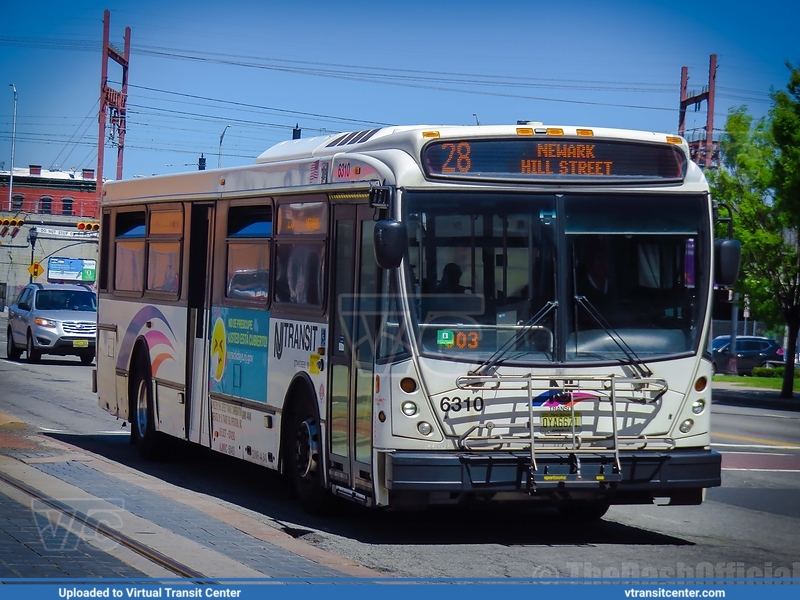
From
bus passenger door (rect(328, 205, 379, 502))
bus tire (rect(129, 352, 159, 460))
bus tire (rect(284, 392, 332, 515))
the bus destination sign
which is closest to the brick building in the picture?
bus tire (rect(129, 352, 159, 460))

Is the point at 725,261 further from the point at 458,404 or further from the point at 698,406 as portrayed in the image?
the point at 458,404

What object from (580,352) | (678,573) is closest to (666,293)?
(580,352)

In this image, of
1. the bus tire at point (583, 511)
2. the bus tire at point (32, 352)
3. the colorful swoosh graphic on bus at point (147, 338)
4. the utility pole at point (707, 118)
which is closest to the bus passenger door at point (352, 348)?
the bus tire at point (583, 511)

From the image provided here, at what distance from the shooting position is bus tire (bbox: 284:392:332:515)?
1006cm

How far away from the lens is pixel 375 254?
8781mm

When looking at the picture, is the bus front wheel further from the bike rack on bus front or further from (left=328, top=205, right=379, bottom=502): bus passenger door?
the bike rack on bus front

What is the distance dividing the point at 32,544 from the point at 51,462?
14.9 ft

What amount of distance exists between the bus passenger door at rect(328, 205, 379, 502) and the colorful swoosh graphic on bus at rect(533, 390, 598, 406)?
1.23 metres

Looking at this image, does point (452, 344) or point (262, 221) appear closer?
point (452, 344)

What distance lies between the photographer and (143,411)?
14.1 m

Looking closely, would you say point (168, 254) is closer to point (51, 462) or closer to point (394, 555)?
point (51, 462)

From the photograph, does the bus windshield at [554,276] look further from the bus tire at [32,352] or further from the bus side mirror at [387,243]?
the bus tire at [32,352]

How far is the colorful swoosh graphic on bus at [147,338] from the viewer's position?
44.1 feet

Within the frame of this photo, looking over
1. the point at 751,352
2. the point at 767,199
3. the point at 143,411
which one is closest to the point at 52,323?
the point at 143,411
